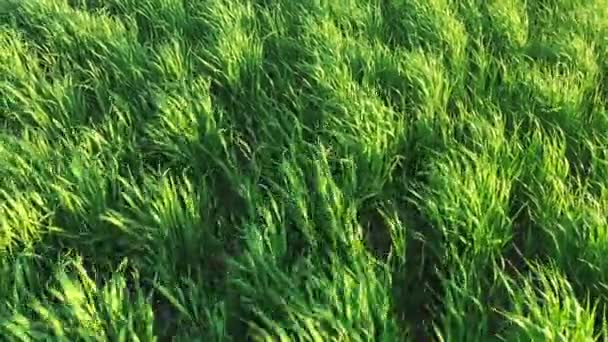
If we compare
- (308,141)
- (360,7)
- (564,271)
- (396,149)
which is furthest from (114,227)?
(360,7)

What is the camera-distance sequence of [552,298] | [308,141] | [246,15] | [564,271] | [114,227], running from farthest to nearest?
[246,15], [308,141], [114,227], [564,271], [552,298]

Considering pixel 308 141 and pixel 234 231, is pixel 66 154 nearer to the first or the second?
pixel 234 231

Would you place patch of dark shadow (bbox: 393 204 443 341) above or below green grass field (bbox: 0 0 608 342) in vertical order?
below

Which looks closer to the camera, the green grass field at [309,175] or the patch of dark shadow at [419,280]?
the green grass field at [309,175]

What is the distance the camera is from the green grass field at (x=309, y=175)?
5.96 feet

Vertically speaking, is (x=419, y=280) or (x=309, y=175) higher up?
(x=309, y=175)

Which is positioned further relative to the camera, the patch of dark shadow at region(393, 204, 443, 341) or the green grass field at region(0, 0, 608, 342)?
the patch of dark shadow at region(393, 204, 443, 341)

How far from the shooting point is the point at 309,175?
2285 mm

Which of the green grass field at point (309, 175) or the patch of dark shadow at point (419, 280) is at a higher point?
the green grass field at point (309, 175)

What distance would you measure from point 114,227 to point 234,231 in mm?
408

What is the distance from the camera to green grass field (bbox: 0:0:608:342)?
1815mm

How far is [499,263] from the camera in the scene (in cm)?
208

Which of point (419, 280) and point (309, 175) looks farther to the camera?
point (309, 175)

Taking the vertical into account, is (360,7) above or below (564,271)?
above
